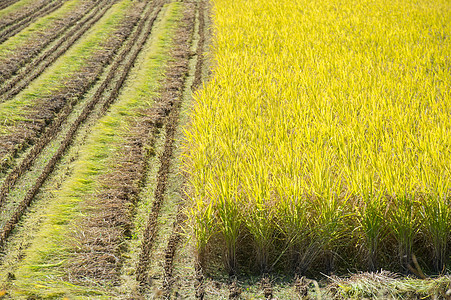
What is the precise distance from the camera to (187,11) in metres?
10.1

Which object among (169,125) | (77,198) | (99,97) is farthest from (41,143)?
(99,97)

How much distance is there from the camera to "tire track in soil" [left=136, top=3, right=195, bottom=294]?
98.7 inches

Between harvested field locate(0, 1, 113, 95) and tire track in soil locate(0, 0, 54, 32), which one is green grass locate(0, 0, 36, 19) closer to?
tire track in soil locate(0, 0, 54, 32)

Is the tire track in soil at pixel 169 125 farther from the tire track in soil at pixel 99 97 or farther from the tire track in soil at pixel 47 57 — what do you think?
the tire track in soil at pixel 47 57

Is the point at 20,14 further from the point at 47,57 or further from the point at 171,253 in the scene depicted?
the point at 171,253

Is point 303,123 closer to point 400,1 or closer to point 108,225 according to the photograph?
point 108,225

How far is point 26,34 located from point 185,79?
3.65m

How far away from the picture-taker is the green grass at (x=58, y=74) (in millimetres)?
4465

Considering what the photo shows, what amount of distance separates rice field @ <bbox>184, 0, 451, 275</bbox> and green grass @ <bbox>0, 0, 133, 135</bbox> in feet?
6.27

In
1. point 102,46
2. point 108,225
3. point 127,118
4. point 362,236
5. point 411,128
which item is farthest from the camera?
point 102,46

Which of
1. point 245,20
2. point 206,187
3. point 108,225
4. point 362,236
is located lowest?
point 108,225

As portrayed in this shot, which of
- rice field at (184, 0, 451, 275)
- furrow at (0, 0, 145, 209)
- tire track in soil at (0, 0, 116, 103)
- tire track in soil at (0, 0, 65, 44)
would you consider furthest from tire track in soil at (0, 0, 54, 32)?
rice field at (184, 0, 451, 275)

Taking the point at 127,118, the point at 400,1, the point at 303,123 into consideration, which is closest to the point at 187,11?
the point at 400,1

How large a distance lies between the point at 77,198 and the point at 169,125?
4.83 feet
